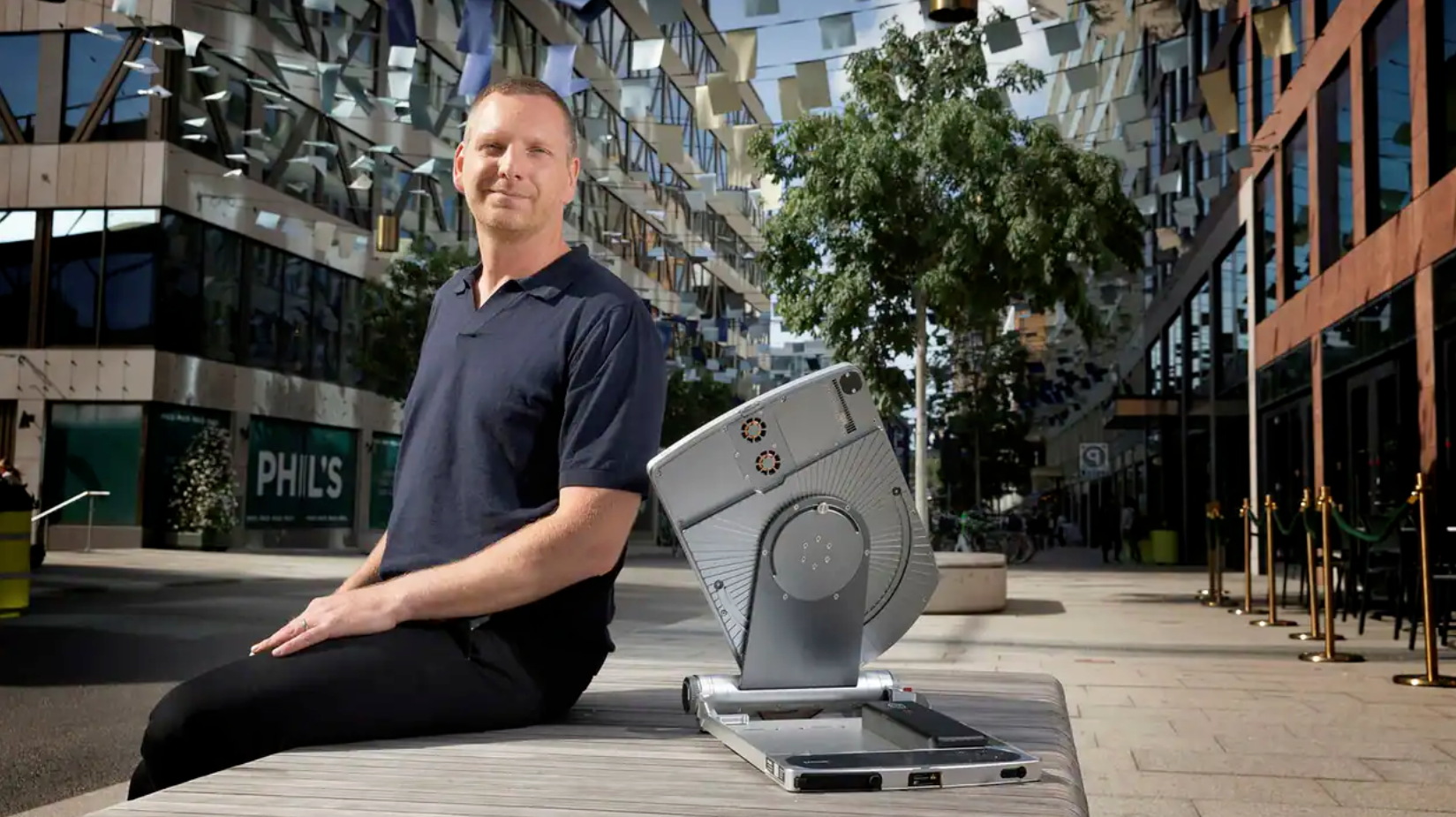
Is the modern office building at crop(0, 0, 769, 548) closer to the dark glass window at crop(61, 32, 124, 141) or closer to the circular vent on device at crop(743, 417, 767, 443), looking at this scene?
the dark glass window at crop(61, 32, 124, 141)

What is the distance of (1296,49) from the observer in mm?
21031

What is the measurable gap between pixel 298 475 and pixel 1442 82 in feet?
89.5

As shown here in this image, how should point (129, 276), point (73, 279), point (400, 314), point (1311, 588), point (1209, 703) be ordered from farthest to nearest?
point (400, 314) → point (73, 279) → point (129, 276) → point (1311, 588) → point (1209, 703)

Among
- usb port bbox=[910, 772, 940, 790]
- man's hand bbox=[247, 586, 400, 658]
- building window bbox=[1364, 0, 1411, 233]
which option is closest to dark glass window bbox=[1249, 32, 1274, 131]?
building window bbox=[1364, 0, 1411, 233]

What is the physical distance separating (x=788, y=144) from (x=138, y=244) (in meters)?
16.2

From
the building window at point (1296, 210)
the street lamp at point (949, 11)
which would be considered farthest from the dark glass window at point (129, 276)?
the street lamp at point (949, 11)

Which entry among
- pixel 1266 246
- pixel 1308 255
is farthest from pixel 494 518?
pixel 1266 246

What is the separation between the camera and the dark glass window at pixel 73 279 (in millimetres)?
29344

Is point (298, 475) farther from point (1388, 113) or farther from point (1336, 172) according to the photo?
point (1388, 113)

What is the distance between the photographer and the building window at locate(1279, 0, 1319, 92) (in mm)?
20312

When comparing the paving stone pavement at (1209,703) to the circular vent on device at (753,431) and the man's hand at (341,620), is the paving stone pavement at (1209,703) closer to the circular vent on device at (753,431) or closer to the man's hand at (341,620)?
the circular vent on device at (753,431)

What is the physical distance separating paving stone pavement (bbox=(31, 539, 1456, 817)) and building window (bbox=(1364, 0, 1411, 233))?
475 centimetres

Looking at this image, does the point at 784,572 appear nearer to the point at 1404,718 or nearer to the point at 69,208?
the point at 1404,718

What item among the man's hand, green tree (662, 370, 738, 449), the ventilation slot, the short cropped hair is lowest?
the man's hand
